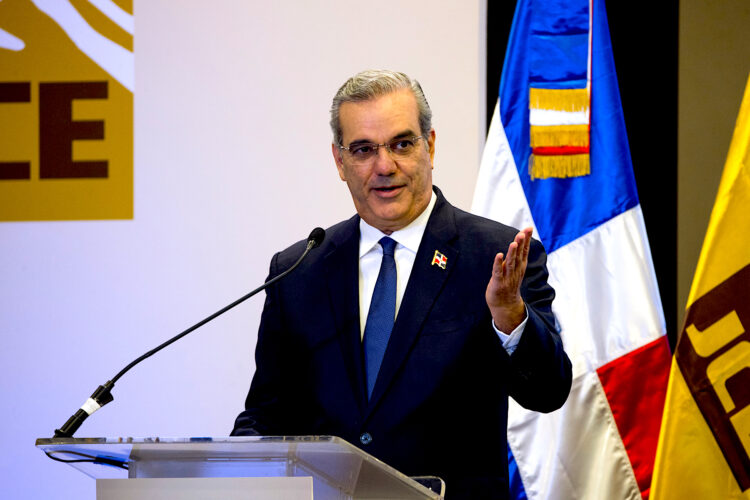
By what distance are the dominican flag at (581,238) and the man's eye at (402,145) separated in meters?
1.09

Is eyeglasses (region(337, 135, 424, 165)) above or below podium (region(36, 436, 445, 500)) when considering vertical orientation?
above

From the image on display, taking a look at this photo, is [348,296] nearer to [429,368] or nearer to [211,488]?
[429,368]

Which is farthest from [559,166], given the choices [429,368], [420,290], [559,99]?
[429,368]

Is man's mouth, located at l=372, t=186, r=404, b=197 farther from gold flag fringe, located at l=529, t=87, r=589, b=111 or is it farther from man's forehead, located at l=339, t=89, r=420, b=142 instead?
gold flag fringe, located at l=529, t=87, r=589, b=111

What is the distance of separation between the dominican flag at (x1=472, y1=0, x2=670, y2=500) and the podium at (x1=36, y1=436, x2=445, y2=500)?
66.0 inches

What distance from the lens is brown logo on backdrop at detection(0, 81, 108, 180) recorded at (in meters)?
3.71

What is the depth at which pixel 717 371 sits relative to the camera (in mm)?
2646

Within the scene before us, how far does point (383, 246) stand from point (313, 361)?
0.34 m

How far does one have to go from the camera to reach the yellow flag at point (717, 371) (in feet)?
8.59

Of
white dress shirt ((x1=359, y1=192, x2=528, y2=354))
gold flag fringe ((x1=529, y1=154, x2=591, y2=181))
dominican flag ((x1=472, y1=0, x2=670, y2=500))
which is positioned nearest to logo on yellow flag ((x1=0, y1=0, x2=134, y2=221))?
dominican flag ((x1=472, y1=0, x2=670, y2=500))

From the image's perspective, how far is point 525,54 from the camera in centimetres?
321

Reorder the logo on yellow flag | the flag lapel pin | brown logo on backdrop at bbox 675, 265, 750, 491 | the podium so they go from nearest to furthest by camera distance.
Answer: the podium → the flag lapel pin → brown logo on backdrop at bbox 675, 265, 750, 491 → the logo on yellow flag

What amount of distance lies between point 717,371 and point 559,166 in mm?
902

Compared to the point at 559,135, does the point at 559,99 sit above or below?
above
